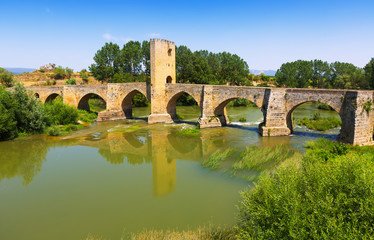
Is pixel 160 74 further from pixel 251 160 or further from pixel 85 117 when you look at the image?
pixel 251 160

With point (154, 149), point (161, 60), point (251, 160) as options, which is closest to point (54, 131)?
point (154, 149)

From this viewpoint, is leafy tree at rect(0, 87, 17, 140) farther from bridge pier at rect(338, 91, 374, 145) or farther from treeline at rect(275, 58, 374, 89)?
treeline at rect(275, 58, 374, 89)

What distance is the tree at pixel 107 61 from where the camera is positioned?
4350 cm

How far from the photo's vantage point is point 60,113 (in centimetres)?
2278

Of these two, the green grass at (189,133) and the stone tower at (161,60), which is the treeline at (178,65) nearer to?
the stone tower at (161,60)

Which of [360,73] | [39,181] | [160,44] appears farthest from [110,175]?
[360,73]

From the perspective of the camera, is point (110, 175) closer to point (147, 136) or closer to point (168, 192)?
point (168, 192)

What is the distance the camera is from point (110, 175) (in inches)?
469

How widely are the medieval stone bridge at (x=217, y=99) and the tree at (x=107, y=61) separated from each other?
13.7m

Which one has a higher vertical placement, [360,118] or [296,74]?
[296,74]

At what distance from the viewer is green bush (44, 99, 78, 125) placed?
22172 mm

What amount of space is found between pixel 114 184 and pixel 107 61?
37374mm

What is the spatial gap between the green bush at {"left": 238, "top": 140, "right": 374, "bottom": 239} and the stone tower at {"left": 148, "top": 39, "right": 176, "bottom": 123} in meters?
18.3

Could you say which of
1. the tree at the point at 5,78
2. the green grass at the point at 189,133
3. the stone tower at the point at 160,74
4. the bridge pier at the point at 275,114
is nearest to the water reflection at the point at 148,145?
the green grass at the point at 189,133
